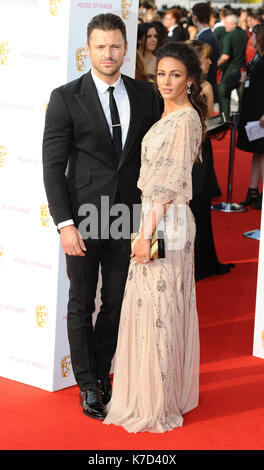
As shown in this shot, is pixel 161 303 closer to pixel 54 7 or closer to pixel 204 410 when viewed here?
pixel 204 410

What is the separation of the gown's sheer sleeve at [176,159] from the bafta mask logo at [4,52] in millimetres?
940

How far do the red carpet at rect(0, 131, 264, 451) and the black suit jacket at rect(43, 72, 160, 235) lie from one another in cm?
89

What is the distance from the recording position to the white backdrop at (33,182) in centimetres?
323

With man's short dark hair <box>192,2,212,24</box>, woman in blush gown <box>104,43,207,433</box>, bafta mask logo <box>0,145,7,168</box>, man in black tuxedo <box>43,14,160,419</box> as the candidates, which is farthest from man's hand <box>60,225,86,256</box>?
man's short dark hair <box>192,2,212,24</box>

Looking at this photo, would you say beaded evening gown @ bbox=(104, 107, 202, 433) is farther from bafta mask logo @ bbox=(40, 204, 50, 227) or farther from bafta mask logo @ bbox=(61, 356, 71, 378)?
bafta mask logo @ bbox=(40, 204, 50, 227)

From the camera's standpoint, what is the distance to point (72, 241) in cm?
307

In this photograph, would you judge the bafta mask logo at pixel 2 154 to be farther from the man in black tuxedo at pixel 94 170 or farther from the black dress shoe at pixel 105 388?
the black dress shoe at pixel 105 388

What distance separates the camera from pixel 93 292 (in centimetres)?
325

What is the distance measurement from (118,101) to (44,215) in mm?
673

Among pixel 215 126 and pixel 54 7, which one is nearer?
pixel 54 7

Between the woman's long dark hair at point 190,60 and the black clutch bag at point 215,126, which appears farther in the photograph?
the black clutch bag at point 215,126

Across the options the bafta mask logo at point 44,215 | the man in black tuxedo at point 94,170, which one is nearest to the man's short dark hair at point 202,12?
the man in black tuxedo at point 94,170

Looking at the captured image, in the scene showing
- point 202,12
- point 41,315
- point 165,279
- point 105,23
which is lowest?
point 41,315

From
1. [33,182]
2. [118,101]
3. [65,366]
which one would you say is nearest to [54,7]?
[118,101]
